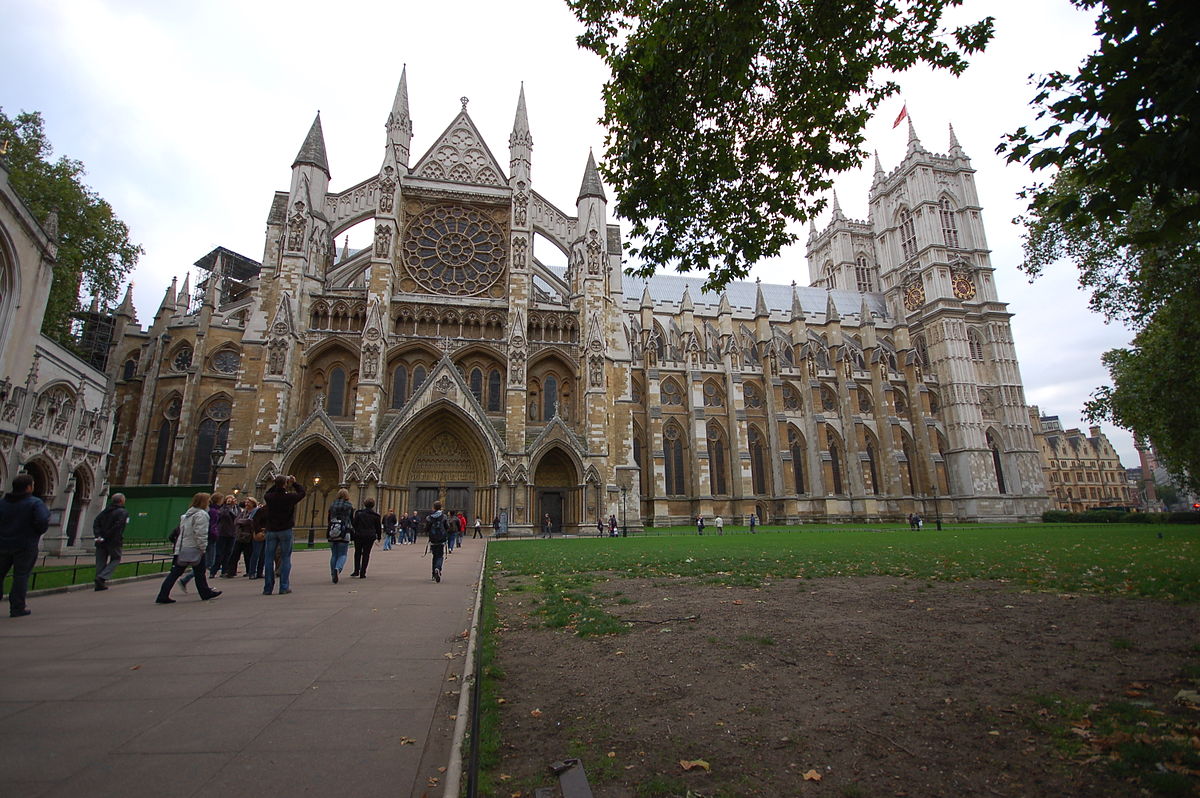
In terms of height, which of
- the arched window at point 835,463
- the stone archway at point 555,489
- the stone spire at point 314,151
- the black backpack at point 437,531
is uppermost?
the stone spire at point 314,151

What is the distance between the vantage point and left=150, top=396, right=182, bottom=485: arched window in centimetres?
2991

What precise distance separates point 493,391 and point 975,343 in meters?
44.3

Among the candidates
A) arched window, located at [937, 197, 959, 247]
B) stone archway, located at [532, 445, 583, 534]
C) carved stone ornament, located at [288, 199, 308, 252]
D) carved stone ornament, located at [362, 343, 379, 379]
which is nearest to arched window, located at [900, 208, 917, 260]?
arched window, located at [937, 197, 959, 247]

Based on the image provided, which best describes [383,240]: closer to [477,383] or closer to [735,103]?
[477,383]

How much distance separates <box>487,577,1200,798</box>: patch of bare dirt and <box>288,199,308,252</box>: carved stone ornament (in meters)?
24.4

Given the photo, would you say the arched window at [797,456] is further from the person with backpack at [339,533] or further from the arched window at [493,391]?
the person with backpack at [339,533]

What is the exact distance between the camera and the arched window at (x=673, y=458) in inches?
1591

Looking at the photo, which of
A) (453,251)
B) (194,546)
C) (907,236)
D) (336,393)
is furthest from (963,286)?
(194,546)

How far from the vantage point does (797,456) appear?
43.5 meters

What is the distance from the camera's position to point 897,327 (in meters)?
50.0

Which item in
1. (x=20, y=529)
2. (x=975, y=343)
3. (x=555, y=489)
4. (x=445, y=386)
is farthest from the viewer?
(x=975, y=343)

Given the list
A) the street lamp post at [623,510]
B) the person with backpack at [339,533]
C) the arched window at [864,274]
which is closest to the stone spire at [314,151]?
the street lamp post at [623,510]

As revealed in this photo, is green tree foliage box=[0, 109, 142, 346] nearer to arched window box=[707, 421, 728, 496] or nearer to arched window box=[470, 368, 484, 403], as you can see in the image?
arched window box=[470, 368, 484, 403]

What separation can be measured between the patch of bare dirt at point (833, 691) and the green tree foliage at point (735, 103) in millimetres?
6301
